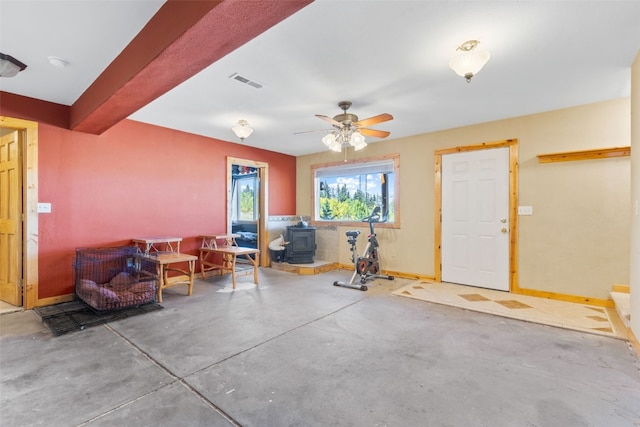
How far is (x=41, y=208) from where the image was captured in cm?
359

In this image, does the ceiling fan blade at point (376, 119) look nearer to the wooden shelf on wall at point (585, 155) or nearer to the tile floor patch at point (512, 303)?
the wooden shelf on wall at point (585, 155)

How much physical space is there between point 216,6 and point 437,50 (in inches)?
71.4

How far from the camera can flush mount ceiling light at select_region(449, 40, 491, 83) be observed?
2.24 meters

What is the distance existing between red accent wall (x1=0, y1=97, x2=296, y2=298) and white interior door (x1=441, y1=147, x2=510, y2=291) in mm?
3922

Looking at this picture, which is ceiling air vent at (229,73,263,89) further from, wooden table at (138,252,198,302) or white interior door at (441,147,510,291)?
white interior door at (441,147,510,291)

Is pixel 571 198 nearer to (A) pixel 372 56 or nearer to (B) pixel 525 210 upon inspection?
(B) pixel 525 210

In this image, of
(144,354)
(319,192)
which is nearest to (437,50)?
(144,354)

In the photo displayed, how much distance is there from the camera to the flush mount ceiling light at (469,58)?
7.34 ft

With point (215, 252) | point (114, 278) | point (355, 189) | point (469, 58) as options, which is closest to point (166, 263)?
point (114, 278)

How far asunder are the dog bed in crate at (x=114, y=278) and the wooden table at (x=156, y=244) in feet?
0.46

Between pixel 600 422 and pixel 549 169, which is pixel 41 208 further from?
pixel 549 169

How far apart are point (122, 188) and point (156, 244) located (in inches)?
37.5

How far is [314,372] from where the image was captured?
7.13 feet

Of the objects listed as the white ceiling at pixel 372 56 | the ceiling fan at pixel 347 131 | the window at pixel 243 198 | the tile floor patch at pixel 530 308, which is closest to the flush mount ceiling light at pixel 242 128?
the white ceiling at pixel 372 56
